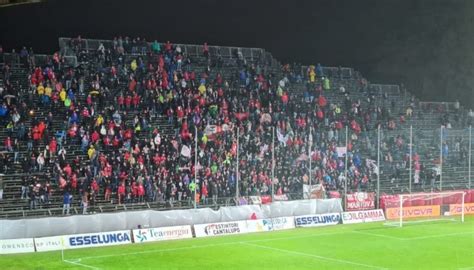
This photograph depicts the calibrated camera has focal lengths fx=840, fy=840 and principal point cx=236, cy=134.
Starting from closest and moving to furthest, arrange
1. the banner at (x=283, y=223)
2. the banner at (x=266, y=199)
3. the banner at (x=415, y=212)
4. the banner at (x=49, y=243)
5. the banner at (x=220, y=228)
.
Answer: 1. the banner at (x=49, y=243)
2. the banner at (x=220, y=228)
3. the banner at (x=283, y=223)
4. the banner at (x=266, y=199)
5. the banner at (x=415, y=212)

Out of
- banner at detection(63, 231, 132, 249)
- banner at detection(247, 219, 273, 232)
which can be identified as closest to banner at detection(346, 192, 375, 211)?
banner at detection(247, 219, 273, 232)

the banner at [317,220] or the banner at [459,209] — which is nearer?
the banner at [317,220]

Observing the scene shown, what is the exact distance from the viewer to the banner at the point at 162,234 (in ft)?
75.7

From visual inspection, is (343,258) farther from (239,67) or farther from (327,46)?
(327,46)

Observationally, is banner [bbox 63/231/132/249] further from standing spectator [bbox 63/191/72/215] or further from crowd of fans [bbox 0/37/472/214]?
standing spectator [bbox 63/191/72/215]

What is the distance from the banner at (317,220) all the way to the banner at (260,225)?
4.16ft

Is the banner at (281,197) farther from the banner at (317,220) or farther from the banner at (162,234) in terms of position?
the banner at (162,234)

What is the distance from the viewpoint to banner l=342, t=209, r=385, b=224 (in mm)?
28281

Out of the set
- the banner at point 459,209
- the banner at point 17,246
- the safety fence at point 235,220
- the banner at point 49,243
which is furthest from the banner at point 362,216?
the banner at point 17,246

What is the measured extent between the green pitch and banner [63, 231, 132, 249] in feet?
0.82

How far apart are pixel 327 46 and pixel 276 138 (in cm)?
869

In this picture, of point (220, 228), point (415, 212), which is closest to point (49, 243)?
point (220, 228)

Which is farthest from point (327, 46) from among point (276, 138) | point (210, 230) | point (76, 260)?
point (76, 260)

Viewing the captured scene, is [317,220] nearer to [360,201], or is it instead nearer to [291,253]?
[360,201]
